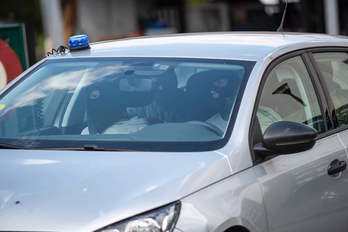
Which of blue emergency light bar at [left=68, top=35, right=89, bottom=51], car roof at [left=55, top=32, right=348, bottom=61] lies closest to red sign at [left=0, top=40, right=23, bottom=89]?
car roof at [left=55, top=32, right=348, bottom=61]

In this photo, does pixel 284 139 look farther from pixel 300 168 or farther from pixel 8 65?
pixel 8 65

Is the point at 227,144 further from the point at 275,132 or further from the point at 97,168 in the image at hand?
the point at 97,168

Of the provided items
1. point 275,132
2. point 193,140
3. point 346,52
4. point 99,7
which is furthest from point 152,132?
point 99,7

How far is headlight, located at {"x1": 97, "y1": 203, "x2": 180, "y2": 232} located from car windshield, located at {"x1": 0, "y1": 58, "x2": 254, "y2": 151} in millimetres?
529

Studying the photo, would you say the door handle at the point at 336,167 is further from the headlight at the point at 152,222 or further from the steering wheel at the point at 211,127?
the headlight at the point at 152,222

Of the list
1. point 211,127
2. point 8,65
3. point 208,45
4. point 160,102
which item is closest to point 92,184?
point 211,127

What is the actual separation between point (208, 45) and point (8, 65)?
9.71ft

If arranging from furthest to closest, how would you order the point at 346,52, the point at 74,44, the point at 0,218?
the point at 346,52 → the point at 74,44 → the point at 0,218

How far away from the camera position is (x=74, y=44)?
5312 mm

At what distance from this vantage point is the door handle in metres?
4.91

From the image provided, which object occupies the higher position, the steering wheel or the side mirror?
the steering wheel

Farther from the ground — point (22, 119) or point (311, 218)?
point (22, 119)

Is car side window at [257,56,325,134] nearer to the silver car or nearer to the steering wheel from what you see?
the silver car

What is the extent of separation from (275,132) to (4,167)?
129 cm
